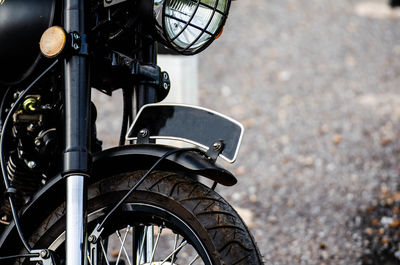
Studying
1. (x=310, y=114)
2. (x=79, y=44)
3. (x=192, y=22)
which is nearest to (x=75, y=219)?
(x=79, y=44)

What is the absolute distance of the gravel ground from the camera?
4.13 m

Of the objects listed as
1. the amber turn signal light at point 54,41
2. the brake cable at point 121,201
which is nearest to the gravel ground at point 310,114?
the brake cable at point 121,201

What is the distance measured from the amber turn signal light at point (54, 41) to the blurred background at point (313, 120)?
225 centimetres

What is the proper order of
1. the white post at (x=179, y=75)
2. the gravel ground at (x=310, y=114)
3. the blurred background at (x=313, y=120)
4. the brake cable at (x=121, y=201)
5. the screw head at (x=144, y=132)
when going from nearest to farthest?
the brake cable at (x=121, y=201)
the screw head at (x=144, y=132)
the blurred background at (x=313, y=120)
the gravel ground at (x=310, y=114)
the white post at (x=179, y=75)

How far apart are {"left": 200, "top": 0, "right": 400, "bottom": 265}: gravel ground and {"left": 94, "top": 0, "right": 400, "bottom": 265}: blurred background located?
0.4 inches

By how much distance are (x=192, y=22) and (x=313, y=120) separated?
4543 millimetres

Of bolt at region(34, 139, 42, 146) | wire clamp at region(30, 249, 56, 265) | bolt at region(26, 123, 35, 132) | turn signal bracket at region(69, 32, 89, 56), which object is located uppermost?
turn signal bracket at region(69, 32, 89, 56)

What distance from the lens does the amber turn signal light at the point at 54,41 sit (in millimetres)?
1602

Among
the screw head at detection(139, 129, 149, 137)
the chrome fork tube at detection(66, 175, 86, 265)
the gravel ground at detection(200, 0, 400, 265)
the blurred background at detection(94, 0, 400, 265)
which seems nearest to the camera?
the chrome fork tube at detection(66, 175, 86, 265)

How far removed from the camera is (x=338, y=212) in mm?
4285

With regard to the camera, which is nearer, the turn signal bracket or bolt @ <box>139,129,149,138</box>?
the turn signal bracket

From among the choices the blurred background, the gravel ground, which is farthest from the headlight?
the blurred background

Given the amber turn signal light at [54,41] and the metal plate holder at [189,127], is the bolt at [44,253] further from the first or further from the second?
the amber turn signal light at [54,41]

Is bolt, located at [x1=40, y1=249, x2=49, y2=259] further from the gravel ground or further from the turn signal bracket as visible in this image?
the gravel ground
